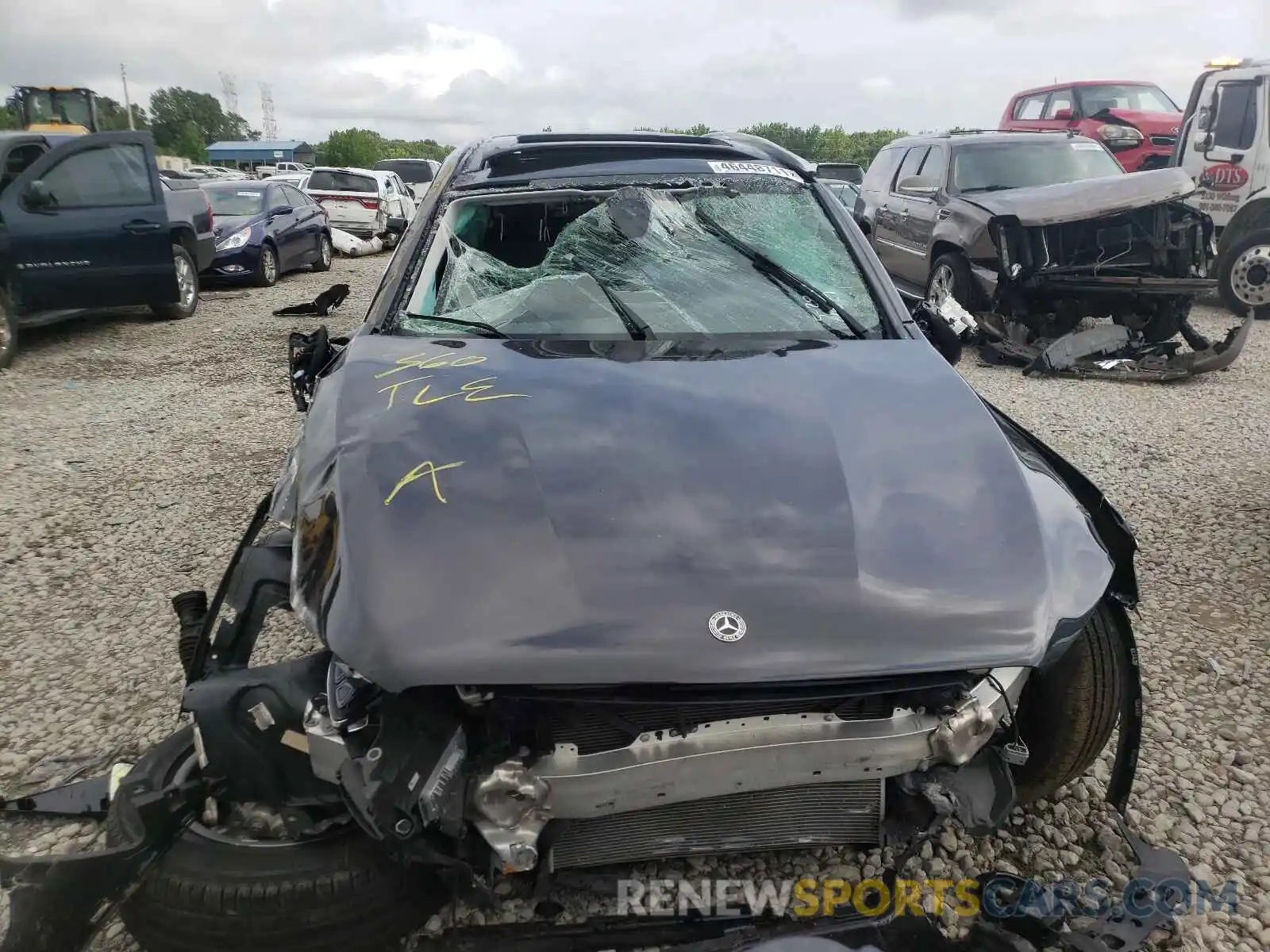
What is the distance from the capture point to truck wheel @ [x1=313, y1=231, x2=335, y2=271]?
46.8ft

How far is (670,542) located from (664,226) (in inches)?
64.5

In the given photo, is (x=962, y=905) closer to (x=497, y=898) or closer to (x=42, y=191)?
(x=497, y=898)

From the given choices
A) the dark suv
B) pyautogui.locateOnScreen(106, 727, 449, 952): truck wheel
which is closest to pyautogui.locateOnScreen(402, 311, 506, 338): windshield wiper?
pyautogui.locateOnScreen(106, 727, 449, 952): truck wheel

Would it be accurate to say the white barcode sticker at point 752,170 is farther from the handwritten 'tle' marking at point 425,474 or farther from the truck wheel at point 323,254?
the truck wheel at point 323,254

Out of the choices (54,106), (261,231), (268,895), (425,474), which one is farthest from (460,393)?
(54,106)

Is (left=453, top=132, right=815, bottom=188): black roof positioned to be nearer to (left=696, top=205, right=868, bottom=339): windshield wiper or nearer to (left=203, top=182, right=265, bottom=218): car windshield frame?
(left=696, top=205, right=868, bottom=339): windshield wiper

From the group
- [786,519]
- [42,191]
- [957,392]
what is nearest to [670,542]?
[786,519]

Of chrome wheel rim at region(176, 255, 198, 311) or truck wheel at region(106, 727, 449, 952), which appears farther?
chrome wheel rim at region(176, 255, 198, 311)

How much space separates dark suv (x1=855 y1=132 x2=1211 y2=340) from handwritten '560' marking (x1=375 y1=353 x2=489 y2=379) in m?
5.08

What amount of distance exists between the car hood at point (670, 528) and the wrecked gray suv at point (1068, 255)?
504 cm

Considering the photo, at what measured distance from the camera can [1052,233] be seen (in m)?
7.95

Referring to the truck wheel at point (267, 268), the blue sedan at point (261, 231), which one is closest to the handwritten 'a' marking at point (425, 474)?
the blue sedan at point (261, 231)

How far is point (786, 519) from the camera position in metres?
1.97

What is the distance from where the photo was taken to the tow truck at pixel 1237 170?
9.21 meters
